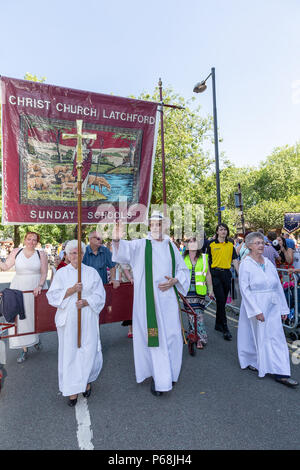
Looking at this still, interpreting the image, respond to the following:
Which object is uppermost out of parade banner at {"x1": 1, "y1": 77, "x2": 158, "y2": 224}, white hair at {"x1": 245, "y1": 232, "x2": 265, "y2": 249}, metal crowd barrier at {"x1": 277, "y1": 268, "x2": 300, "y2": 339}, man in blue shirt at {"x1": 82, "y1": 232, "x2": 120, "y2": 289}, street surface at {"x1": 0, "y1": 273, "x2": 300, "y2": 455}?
parade banner at {"x1": 1, "y1": 77, "x2": 158, "y2": 224}

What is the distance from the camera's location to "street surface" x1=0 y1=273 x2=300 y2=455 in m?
2.77

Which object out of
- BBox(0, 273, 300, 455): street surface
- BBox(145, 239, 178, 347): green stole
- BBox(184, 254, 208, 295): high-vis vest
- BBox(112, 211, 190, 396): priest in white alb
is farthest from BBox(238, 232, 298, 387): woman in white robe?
BBox(145, 239, 178, 347): green stole

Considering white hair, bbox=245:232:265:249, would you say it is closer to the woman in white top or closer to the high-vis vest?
the high-vis vest

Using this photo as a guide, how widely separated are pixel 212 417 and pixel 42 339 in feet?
13.3

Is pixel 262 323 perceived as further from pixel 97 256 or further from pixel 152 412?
pixel 97 256

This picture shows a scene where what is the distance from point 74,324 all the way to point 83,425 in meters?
1.00

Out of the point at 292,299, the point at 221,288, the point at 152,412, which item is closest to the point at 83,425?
the point at 152,412

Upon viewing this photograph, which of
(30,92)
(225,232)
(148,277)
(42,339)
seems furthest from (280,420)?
(30,92)

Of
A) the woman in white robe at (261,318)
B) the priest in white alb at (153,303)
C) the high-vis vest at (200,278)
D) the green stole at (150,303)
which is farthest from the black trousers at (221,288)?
the green stole at (150,303)

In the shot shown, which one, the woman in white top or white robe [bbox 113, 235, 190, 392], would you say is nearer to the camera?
white robe [bbox 113, 235, 190, 392]

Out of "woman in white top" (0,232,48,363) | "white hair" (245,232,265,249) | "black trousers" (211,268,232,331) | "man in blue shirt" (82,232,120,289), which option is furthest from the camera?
"black trousers" (211,268,232,331)

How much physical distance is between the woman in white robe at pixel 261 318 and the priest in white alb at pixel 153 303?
0.92 m

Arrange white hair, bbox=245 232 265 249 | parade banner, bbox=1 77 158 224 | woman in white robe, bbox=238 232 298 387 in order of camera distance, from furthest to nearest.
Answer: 1. parade banner, bbox=1 77 158 224
2. white hair, bbox=245 232 265 249
3. woman in white robe, bbox=238 232 298 387

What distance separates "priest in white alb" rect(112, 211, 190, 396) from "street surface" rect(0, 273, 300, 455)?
339 millimetres
